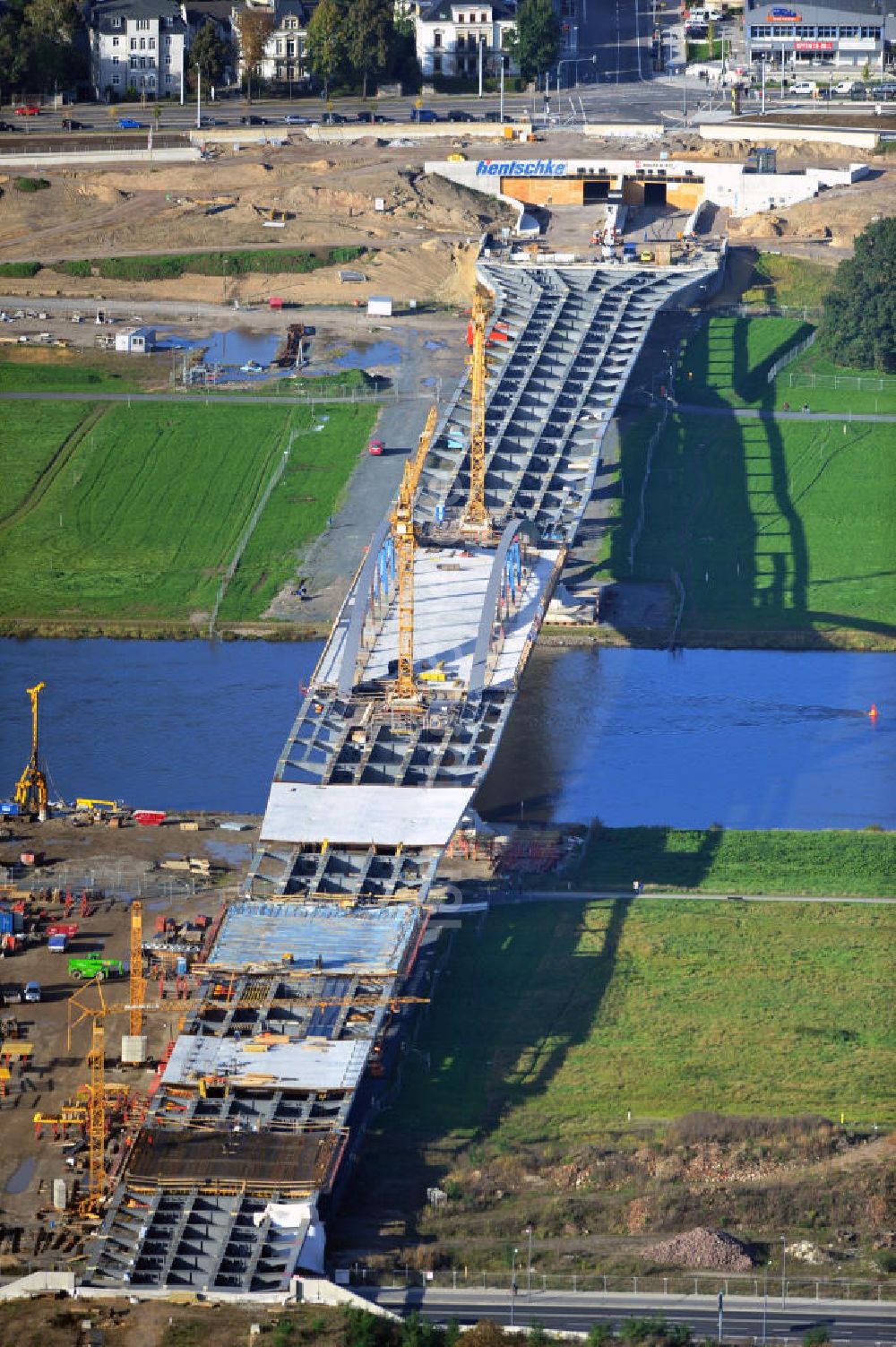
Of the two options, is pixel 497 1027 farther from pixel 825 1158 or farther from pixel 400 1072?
pixel 825 1158

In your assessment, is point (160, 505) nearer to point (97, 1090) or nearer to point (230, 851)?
point (230, 851)

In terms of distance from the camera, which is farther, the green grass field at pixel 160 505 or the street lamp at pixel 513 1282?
the green grass field at pixel 160 505

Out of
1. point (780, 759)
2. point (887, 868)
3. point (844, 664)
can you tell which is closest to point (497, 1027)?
point (887, 868)

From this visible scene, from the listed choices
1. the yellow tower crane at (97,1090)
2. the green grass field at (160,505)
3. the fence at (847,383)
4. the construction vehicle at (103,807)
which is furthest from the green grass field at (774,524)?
the yellow tower crane at (97,1090)

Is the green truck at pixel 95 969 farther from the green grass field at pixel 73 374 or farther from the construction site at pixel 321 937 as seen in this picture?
the green grass field at pixel 73 374

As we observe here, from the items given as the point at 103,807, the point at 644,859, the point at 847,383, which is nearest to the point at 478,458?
the point at 103,807

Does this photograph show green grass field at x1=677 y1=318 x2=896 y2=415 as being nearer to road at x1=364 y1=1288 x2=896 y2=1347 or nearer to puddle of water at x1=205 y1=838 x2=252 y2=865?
puddle of water at x1=205 y1=838 x2=252 y2=865
